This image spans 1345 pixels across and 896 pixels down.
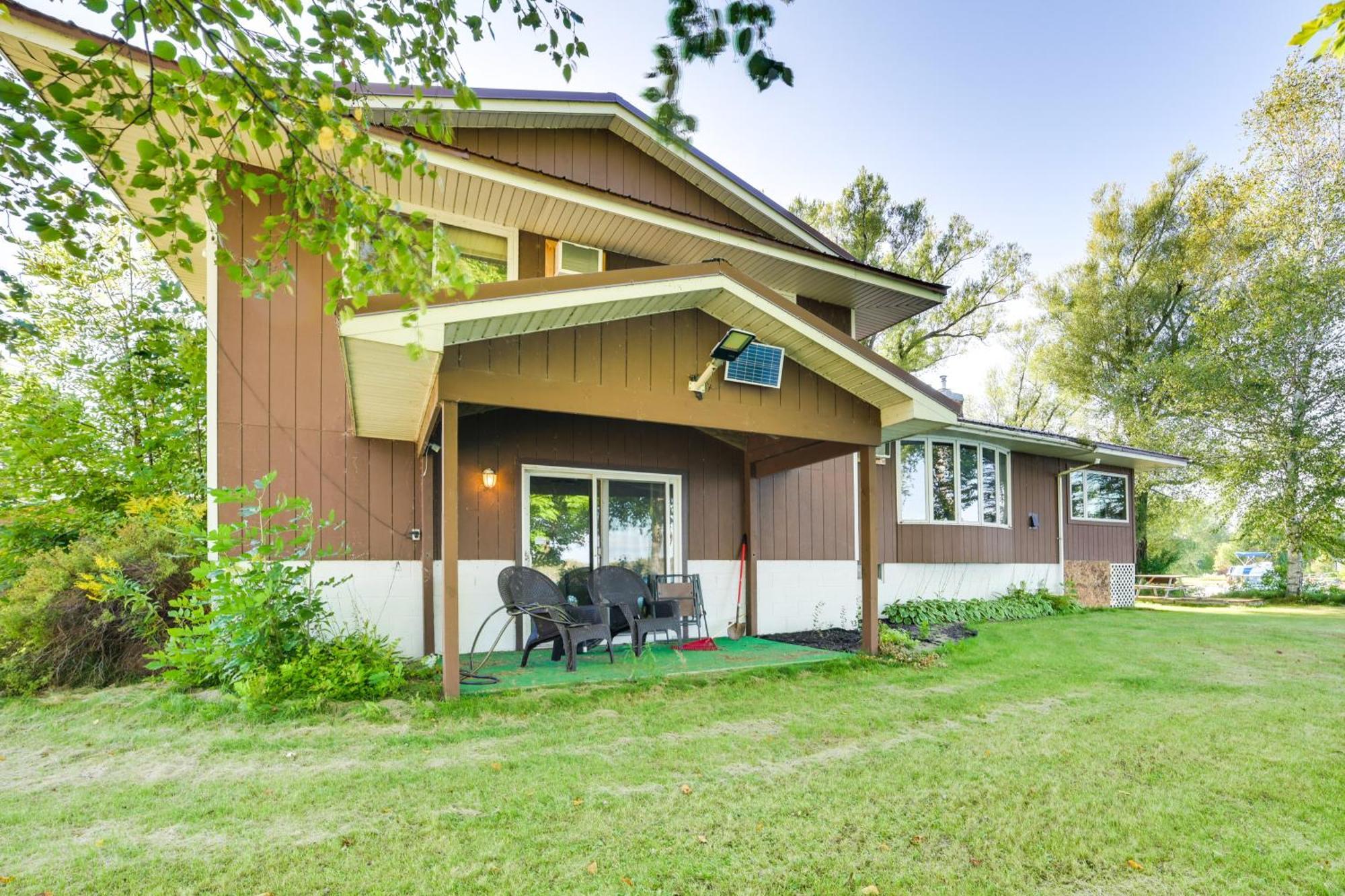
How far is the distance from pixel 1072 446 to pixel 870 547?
735 cm

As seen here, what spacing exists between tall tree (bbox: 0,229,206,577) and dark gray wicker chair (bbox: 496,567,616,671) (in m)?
4.77

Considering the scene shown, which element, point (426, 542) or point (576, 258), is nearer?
point (426, 542)

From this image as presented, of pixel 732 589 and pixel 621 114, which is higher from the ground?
pixel 621 114

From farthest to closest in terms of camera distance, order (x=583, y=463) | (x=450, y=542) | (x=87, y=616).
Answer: (x=583, y=463) → (x=87, y=616) → (x=450, y=542)

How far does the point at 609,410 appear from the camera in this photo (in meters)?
5.20

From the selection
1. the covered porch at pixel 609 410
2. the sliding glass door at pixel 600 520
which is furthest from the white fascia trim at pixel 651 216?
the sliding glass door at pixel 600 520

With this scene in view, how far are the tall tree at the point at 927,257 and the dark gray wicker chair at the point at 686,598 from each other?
44.3 ft

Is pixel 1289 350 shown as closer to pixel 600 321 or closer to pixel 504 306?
Result: pixel 600 321

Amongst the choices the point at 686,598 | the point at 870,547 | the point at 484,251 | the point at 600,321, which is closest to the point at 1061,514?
the point at 870,547

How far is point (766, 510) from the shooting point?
8.69m

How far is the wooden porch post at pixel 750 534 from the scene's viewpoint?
831 cm

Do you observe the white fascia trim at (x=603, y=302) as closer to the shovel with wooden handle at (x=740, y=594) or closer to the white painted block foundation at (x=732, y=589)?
the white painted block foundation at (x=732, y=589)

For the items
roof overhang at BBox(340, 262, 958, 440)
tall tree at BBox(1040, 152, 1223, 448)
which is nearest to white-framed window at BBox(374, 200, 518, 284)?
roof overhang at BBox(340, 262, 958, 440)

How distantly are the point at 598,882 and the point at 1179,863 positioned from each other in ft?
7.29
